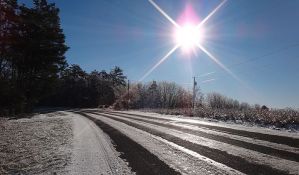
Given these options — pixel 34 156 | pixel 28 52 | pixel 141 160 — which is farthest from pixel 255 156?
pixel 28 52

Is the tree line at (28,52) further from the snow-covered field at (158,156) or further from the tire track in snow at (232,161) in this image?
the tire track in snow at (232,161)

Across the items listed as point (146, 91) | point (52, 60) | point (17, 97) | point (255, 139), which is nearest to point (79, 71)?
point (146, 91)

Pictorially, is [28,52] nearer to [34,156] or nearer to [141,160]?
[34,156]

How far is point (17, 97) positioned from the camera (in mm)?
32938

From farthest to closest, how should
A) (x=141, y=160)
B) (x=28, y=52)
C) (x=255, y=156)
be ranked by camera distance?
(x=28, y=52) → (x=141, y=160) → (x=255, y=156)

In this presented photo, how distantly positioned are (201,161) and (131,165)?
1.72 m

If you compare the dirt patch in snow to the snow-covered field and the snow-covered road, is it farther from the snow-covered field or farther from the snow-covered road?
the snow-covered road

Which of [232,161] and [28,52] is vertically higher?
[28,52]

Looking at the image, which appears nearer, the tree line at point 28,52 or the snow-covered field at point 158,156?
the snow-covered field at point 158,156

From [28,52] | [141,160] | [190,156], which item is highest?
[28,52]

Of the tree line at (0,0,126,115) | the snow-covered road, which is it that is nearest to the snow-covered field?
the snow-covered road

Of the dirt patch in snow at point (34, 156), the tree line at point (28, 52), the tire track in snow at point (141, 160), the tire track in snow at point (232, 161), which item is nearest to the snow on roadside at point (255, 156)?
the tire track in snow at point (232, 161)

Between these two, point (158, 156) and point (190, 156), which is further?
point (158, 156)

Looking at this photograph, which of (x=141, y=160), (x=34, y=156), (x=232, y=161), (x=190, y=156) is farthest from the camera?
(x=34, y=156)
